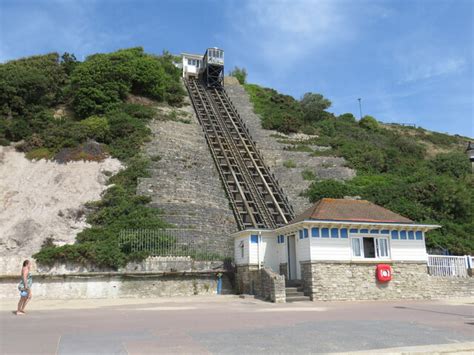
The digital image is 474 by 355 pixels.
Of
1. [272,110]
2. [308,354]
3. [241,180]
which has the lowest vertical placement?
[308,354]

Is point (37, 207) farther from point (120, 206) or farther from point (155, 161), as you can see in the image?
point (155, 161)

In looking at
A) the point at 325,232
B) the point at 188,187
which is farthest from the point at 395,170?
the point at 325,232

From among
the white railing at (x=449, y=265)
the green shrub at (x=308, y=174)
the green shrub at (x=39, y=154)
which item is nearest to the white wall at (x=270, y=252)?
the white railing at (x=449, y=265)

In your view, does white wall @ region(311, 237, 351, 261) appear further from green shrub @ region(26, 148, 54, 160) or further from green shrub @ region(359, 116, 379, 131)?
green shrub @ region(359, 116, 379, 131)

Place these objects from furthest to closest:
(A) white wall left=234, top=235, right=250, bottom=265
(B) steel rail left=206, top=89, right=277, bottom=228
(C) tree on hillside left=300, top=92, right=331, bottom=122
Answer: (C) tree on hillside left=300, top=92, right=331, bottom=122 < (B) steel rail left=206, top=89, right=277, bottom=228 < (A) white wall left=234, top=235, right=250, bottom=265

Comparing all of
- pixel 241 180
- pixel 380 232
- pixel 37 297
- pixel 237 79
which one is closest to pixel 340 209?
pixel 380 232

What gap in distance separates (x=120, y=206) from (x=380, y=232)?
41.9 feet

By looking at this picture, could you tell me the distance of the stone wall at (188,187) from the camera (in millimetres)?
21609

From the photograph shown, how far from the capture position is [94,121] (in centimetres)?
3045

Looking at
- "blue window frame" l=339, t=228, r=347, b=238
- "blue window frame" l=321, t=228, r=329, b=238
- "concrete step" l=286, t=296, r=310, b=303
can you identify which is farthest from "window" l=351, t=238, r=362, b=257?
"concrete step" l=286, t=296, r=310, b=303

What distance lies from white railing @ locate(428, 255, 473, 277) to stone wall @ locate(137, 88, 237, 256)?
31.2 feet

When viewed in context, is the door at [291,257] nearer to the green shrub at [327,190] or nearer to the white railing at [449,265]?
the white railing at [449,265]

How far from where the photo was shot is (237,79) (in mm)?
60781

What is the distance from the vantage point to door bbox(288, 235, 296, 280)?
18.7 metres
